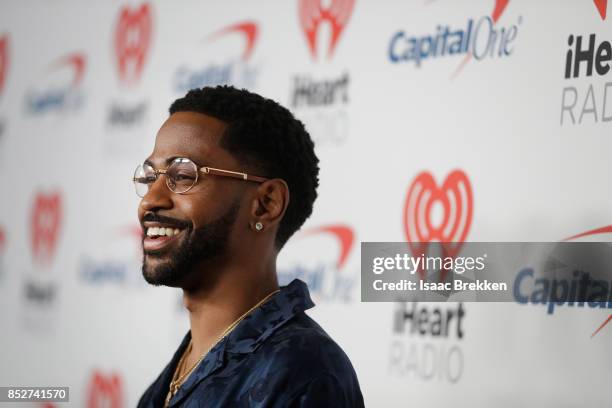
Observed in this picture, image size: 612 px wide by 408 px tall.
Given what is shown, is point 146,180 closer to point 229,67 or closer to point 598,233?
point 598,233

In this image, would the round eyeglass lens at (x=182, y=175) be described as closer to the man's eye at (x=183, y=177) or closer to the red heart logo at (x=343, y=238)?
the man's eye at (x=183, y=177)

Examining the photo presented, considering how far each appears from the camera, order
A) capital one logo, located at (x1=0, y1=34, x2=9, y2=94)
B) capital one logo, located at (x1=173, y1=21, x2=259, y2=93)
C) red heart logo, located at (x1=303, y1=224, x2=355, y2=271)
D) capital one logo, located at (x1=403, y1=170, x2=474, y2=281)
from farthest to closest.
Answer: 1. capital one logo, located at (x1=0, y1=34, x2=9, y2=94)
2. capital one logo, located at (x1=173, y1=21, x2=259, y2=93)
3. red heart logo, located at (x1=303, y1=224, x2=355, y2=271)
4. capital one logo, located at (x1=403, y1=170, x2=474, y2=281)

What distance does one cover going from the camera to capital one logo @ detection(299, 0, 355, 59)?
2.35 m

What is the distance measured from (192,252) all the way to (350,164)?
101cm

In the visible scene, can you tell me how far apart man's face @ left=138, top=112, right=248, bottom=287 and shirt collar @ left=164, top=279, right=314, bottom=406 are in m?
0.10

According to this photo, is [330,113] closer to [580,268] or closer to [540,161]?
[540,161]

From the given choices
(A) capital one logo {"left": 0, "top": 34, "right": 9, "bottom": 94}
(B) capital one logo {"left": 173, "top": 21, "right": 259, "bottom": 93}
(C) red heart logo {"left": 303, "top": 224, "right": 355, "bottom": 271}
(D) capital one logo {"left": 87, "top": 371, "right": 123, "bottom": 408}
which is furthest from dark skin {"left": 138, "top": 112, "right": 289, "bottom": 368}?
(A) capital one logo {"left": 0, "top": 34, "right": 9, "bottom": 94}

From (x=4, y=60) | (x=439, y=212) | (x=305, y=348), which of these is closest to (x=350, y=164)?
(x=439, y=212)

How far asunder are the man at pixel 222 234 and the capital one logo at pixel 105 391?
158cm

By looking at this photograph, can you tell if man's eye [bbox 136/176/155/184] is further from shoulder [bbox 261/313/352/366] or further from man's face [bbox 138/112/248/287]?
shoulder [bbox 261/313/352/366]

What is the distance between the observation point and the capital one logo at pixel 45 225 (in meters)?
3.26

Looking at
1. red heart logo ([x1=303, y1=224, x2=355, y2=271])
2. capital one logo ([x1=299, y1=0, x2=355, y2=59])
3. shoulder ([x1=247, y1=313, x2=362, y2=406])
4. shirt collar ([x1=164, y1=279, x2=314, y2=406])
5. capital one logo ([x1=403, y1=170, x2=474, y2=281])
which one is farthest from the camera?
capital one logo ([x1=299, y1=0, x2=355, y2=59])

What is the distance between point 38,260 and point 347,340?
1569 millimetres

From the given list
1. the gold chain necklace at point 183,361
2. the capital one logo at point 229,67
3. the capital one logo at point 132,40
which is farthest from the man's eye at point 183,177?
the capital one logo at point 132,40
